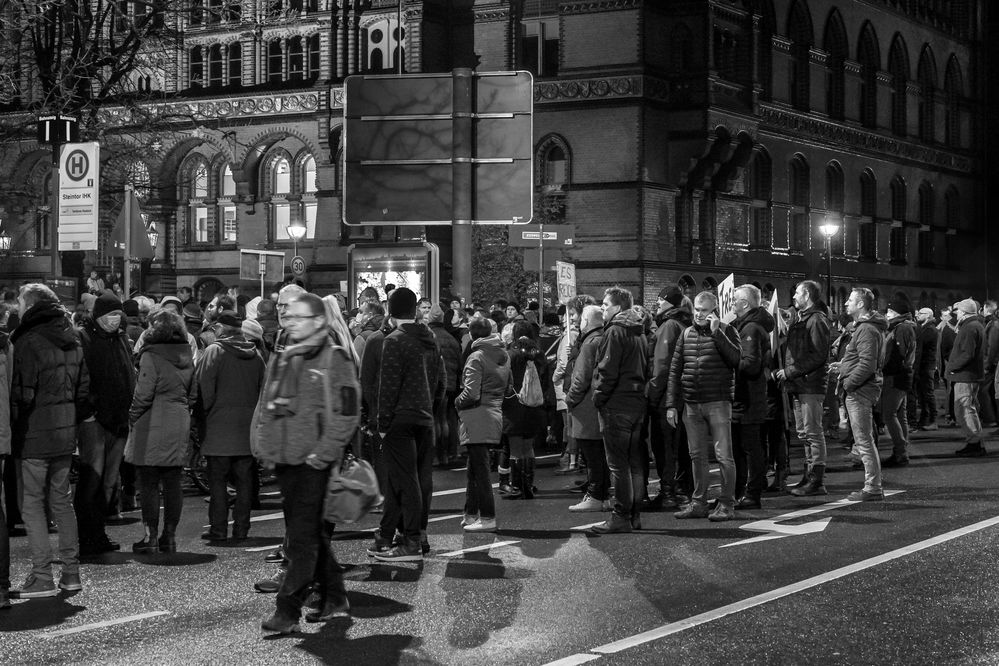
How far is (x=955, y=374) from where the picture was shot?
775 inches

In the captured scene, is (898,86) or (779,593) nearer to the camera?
(779,593)

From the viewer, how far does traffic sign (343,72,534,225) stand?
2202 centimetres

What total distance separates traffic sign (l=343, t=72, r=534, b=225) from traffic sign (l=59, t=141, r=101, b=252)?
5.38m

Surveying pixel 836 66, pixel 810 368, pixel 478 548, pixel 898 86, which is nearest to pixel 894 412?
pixel 810 368

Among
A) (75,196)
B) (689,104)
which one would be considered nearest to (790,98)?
(689,104)

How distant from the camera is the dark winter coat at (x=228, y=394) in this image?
12.4 m

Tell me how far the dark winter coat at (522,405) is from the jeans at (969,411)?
531cm

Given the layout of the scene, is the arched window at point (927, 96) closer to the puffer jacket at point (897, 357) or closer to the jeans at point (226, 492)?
the puffer jacket at point (897, 357)

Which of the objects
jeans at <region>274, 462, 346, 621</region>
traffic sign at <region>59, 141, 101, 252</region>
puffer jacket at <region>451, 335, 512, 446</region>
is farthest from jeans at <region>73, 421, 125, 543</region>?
traffic sign at <region>59, 141, 101, 252</region>

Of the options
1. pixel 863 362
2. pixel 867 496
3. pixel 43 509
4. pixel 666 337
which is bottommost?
pixel 867 496

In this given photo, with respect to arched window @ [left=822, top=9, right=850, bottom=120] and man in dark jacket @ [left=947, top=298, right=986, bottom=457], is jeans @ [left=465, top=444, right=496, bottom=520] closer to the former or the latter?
man in dark jacket @ [left=947, top=298, right=986, bottom=457]

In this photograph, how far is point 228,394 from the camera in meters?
12.4

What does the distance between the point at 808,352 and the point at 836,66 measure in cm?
4393

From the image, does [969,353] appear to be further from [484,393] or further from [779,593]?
[779,593]
